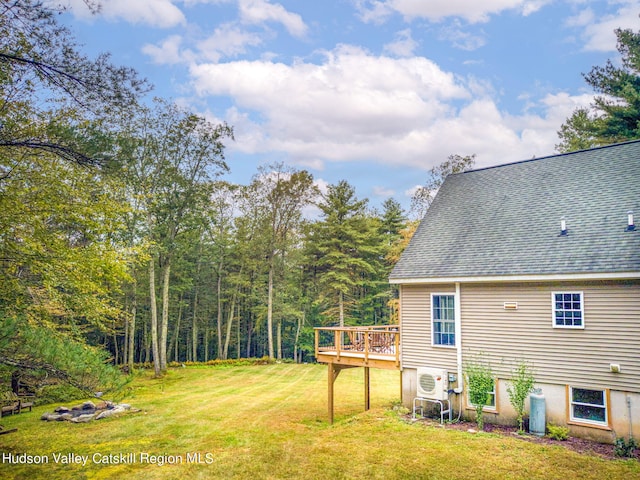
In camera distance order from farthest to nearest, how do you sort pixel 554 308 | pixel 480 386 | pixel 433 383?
A: pixel 433 383, pixel 480 386, pixel 554 308

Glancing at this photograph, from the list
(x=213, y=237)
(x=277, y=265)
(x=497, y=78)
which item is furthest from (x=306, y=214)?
(x=497, y=78)

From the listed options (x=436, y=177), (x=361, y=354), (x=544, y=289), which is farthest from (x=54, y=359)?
(x=436, y=177)

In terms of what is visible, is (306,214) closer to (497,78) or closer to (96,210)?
(497,78)

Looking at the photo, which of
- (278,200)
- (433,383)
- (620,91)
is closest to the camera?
(433,383)

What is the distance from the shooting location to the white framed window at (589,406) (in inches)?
311

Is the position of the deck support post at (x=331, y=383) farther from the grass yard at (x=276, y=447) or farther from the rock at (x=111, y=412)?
the rock at (x=111, y=412)

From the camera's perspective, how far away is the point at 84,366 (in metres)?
5.68

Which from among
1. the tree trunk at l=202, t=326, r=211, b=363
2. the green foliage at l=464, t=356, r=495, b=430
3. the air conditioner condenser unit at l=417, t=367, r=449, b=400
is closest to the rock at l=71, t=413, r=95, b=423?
the air conditioner condenser unit at l=417, t=367, r=449, b=400

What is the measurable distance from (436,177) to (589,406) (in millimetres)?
20495

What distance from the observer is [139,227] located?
2067 cm

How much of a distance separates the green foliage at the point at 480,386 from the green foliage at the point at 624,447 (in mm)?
2434

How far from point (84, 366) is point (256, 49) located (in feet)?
53.6

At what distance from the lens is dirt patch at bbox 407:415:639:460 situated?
23.9ft

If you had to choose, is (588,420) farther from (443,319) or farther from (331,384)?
(331,384)
